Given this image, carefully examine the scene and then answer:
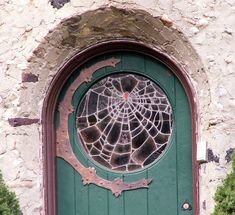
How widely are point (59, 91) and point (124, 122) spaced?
0.54 metres

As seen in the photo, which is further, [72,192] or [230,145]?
[72,192]

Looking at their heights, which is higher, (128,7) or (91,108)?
(128,7)

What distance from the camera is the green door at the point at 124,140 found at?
5.86 meters

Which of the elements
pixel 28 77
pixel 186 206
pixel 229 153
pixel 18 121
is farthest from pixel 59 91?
pixel 229 153

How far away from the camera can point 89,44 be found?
19.2 feet

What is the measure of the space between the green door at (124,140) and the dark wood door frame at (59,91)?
0.06 meters

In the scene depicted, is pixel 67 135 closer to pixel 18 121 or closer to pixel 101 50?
pixel 18 121

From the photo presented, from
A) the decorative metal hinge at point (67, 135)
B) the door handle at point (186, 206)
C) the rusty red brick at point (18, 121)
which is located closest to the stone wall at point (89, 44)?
the rusty red brick at point (18, 121)

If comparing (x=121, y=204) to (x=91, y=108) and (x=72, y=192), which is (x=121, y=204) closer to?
(x=72, y=192)

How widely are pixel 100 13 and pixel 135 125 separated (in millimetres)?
889

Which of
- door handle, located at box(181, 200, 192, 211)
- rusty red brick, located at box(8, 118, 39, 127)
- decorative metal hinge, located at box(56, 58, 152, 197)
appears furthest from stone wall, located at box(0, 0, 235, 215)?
door handle, located at box(181, 200, 192, 211)

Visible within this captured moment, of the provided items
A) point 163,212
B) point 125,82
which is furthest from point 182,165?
point 125,82

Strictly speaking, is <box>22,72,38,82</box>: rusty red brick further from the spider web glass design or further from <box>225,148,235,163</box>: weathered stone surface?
<box>225,148,235,163</box>: weathered stone surface

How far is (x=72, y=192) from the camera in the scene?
19.6 ft
